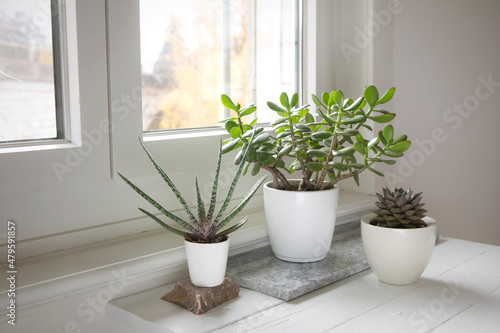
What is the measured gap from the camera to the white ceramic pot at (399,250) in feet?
2.77

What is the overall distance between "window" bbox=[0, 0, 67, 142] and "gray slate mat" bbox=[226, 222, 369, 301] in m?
0.39

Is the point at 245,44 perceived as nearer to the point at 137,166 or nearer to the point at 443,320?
the point at 137,166

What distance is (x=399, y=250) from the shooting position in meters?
0.85

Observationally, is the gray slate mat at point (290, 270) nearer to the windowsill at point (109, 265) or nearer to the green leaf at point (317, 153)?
the windowsill at point (109, 265)

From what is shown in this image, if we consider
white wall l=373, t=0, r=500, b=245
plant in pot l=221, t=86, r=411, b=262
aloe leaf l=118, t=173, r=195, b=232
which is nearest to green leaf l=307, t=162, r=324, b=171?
plant in pot l=221, t=86, r=411, b=262

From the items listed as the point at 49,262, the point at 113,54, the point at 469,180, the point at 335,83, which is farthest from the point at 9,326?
the point at 469,180

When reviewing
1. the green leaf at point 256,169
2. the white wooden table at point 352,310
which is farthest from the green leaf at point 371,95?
Answer: the white wooden table at point 352,310

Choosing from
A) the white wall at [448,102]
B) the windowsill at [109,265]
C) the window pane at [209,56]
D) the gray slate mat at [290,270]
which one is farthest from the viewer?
the white wall at [448,102]

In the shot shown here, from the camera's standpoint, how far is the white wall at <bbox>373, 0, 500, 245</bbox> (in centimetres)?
145

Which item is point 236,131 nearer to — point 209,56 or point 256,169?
point 256,169

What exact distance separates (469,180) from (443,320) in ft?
3.75

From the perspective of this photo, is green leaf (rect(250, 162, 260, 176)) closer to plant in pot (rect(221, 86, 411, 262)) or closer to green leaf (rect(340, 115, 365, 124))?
plant in pot (rect(221, 86, 411, 262))

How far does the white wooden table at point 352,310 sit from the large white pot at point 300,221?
9 cm

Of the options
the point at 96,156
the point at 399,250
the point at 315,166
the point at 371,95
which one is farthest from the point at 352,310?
the point at 96,156
